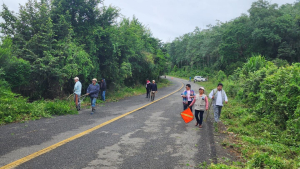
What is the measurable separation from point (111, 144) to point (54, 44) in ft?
32.1

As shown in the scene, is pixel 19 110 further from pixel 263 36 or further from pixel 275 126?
pixel 263 36

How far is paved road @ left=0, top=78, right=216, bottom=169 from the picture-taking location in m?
4.78

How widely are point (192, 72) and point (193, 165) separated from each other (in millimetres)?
77540

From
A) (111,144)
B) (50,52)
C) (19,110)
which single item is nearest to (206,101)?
(111,144)

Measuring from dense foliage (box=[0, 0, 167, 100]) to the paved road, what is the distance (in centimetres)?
471

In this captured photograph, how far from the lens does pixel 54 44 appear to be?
13.7m

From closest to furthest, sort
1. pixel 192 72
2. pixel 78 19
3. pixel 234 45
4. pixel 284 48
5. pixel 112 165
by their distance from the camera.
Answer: pixel 112 165, pixel 78 19, pixel 284 48, pixel 234 45, pixel 192 72

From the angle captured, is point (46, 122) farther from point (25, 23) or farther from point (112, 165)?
point (25, 23)

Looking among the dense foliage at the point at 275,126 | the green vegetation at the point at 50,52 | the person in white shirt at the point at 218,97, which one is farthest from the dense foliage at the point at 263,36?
the person in white shirt at the point at 218,97

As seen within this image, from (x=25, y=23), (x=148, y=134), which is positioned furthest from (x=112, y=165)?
(x=25, y=23)

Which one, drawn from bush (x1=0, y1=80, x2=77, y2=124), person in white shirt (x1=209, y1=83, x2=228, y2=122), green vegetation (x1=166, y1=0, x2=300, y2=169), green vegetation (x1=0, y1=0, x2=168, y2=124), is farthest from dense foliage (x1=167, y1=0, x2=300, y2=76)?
bush (x1=0, y1=80, x2=77, y2=124)

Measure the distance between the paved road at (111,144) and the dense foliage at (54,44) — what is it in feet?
15.4

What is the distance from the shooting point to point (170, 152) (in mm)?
5578

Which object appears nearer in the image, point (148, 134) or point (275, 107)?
point (148, 134)
